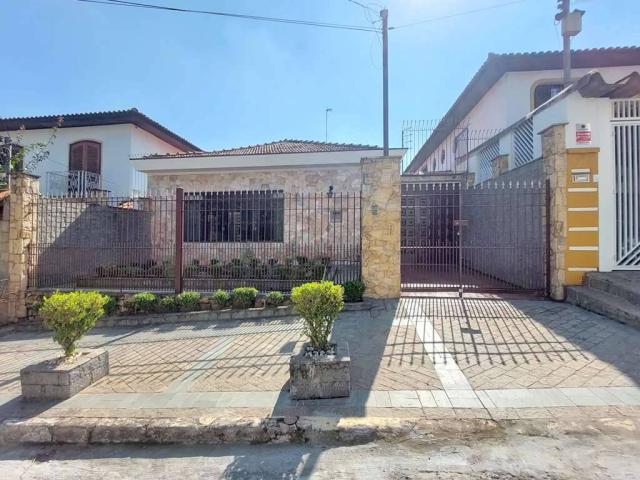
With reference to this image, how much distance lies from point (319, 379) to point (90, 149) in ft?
53.7

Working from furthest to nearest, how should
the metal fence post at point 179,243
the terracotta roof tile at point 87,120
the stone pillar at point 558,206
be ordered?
the terracotta roof tile at point 87,120 < the metal fence post at point 179,243 < the stone pillar at point 558,206

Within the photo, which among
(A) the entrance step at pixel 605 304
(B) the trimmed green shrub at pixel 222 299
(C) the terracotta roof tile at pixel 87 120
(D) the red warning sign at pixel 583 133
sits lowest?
(B) the trimmed green shrub at pixel 222 299

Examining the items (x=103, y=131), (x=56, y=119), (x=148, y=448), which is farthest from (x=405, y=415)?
(x=56, y=119)

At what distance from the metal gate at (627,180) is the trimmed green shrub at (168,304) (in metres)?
9.03

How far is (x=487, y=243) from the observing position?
10641mm

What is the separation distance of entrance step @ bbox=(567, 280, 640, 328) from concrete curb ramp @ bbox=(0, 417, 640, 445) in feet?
10.1

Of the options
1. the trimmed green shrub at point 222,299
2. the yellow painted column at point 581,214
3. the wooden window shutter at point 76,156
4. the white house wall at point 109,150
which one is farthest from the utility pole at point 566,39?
the wooden window shutter at point 76,156

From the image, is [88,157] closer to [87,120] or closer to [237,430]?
[87,120]

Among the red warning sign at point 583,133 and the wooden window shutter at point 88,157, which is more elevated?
the wooden window shutter at point 88,157

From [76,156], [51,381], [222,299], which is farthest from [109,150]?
[51,381]

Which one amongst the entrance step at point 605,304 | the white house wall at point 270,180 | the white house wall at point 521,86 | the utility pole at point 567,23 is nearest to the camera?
the entrance step at point 605,304

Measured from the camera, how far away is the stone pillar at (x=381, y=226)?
7.73 metres

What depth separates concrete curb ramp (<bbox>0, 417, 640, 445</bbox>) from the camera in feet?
10.6

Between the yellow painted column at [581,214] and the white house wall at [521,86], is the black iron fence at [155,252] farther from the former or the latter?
the white house wall at [521,86]
